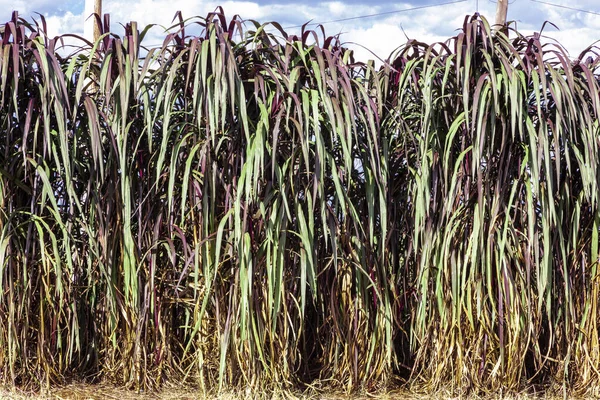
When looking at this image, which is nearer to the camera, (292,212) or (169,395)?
(292,212)

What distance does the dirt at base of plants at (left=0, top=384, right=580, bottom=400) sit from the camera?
9.03 feet

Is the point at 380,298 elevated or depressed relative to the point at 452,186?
depressed

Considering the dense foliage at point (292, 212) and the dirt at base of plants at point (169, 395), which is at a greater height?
the dense foliage at point (292, 212)

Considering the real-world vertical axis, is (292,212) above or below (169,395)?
above

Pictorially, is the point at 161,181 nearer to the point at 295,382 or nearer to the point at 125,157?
the point at 125,157

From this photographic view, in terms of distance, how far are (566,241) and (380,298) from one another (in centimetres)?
85

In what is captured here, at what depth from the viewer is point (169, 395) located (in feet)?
9.40

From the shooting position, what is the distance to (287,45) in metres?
2.82

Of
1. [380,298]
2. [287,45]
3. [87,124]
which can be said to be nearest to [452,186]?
[380,298]

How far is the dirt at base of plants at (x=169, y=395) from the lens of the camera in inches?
108

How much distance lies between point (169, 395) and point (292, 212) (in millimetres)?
907

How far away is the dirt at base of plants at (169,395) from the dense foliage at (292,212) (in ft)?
0.17

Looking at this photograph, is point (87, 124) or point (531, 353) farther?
point (531, 353)

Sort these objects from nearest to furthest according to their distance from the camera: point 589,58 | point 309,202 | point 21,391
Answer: point 309,202 < point 21,391 < point 589,58
